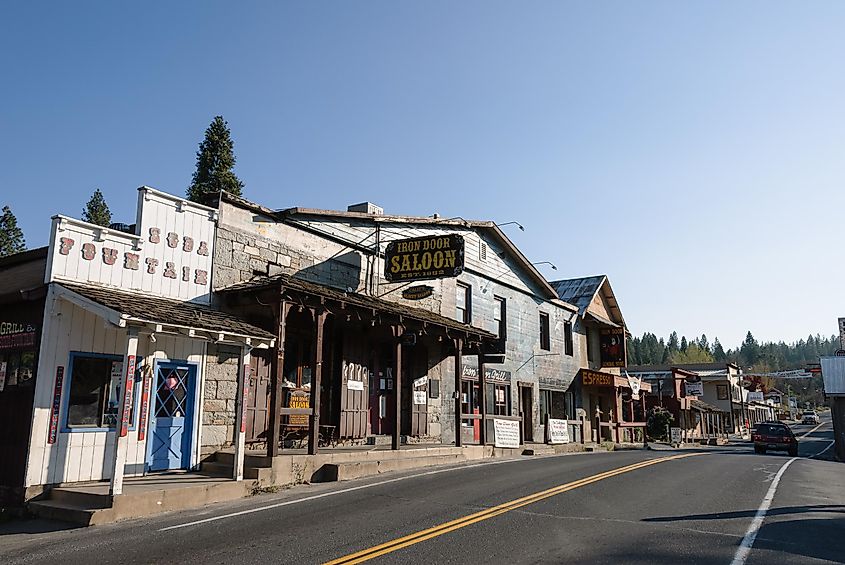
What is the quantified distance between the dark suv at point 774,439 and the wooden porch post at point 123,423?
30080mm

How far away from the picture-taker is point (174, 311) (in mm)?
12047

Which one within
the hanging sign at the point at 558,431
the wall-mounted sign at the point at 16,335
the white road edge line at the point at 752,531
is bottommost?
the white road edge line at the point at 752,531

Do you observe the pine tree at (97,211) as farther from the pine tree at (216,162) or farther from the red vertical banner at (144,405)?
the red vertical banner at (144,405)

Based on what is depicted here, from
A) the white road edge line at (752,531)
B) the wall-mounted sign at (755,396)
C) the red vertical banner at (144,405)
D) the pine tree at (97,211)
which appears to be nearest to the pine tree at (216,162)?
the pine tree at (97,211)

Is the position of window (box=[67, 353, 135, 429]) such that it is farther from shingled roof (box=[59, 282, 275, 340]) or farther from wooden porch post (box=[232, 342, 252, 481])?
wooden porch post (box=[232, 342, 252, 481])

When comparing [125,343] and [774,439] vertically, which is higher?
[125,343]

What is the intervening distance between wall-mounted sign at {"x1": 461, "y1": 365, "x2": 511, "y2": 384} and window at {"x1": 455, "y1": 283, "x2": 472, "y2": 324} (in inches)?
71.8

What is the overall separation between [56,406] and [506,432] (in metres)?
15.1

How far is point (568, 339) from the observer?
3167cm

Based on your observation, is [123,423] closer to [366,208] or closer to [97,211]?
[366,208]

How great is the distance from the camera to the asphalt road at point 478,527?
7.12 metres

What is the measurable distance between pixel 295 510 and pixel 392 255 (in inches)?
403

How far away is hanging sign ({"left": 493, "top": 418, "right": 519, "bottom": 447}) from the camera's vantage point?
22172 millimetres

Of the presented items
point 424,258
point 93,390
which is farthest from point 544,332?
point 93,390
